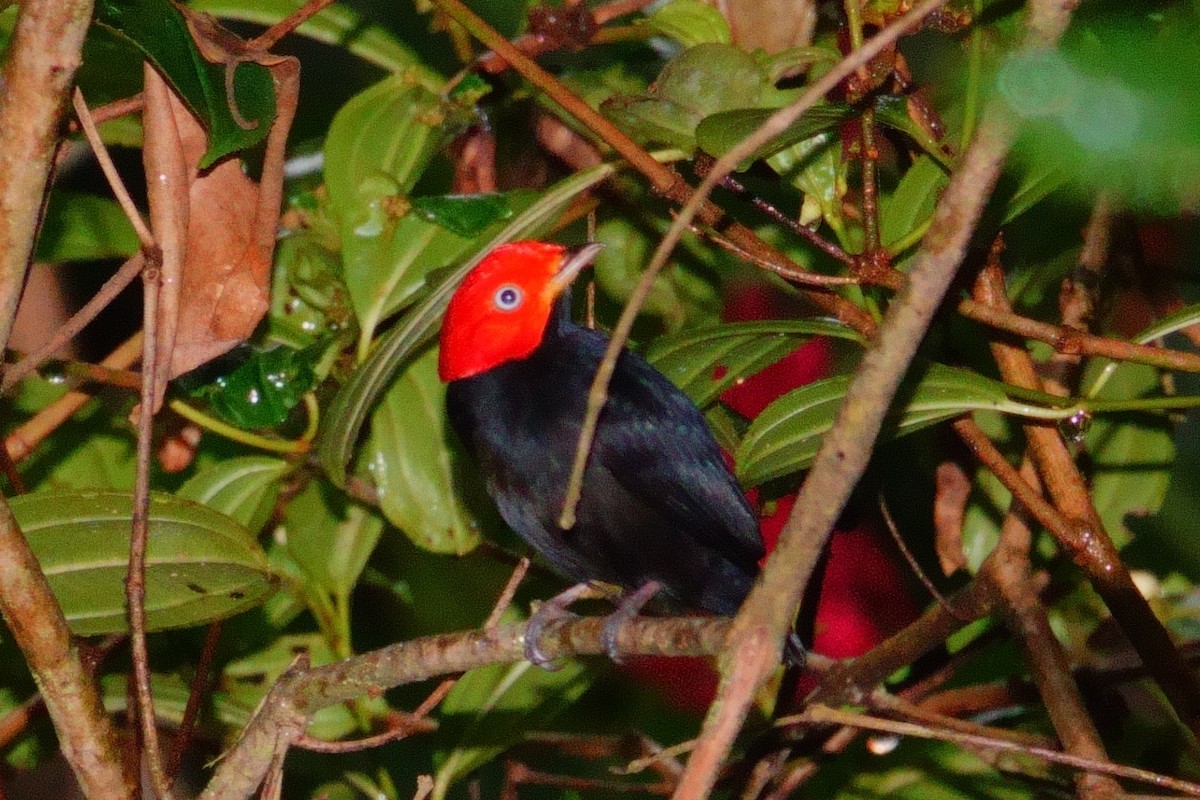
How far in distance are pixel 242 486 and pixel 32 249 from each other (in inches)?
33.3

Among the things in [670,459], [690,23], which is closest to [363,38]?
[690,23]

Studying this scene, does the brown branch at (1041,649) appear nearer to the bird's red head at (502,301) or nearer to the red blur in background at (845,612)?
the red blur in background at (845,612)

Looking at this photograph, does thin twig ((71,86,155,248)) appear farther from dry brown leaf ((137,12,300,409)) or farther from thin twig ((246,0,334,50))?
thin twig ((246,0,334,50))

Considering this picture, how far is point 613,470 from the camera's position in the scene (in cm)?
241

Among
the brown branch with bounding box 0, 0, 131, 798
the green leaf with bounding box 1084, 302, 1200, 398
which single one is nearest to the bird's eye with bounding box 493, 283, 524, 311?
the brown branch with bounding box 0, 0, 131, 798

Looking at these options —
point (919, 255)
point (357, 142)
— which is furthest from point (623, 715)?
point (919, 255)

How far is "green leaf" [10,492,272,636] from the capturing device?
210 cm

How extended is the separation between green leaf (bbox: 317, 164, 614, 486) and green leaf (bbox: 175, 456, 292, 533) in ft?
0.44

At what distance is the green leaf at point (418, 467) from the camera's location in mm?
2512

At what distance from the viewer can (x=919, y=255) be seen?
134 cm

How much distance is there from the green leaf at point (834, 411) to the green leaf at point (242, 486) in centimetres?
93

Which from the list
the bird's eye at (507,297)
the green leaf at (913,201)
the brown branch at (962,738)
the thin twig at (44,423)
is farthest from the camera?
the thin twig at (44,423)

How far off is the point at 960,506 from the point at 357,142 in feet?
4.53

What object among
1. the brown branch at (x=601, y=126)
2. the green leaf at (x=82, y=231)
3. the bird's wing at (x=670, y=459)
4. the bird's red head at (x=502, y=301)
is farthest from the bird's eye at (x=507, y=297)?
the green leaf at (x=82, y=231)
